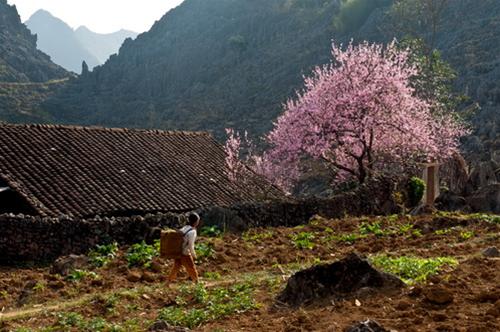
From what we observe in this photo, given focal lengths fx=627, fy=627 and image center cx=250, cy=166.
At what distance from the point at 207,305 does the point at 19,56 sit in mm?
124664

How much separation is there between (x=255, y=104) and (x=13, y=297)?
83922 millimetres

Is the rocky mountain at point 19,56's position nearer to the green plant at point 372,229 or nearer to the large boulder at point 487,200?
the large boulder at point 487,200

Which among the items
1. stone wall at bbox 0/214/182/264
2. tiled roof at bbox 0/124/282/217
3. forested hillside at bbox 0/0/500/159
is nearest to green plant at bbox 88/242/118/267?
stone wall at bbox 0/214/182/264

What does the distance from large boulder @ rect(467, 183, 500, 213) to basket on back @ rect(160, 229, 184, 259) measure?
17.4 m

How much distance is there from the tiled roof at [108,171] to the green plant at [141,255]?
7.72 m

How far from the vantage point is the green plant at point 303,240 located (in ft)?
53.3

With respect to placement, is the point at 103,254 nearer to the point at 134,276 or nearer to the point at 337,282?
the point at 134,276

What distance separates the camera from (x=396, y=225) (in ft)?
61.7

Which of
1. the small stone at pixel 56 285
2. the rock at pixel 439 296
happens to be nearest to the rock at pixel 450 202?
the small stone at pixel 56 285

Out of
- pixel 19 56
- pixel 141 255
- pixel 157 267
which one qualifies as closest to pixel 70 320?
pixel 157 267

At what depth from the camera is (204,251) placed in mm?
15789

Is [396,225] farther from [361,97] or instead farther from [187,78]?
[187,78]

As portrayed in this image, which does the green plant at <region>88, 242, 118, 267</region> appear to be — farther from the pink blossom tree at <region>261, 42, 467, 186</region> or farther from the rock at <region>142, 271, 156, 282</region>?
the pink blossom tree at <region>261, 42, 467, 186</region>

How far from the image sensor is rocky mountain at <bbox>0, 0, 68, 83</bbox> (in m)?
119
